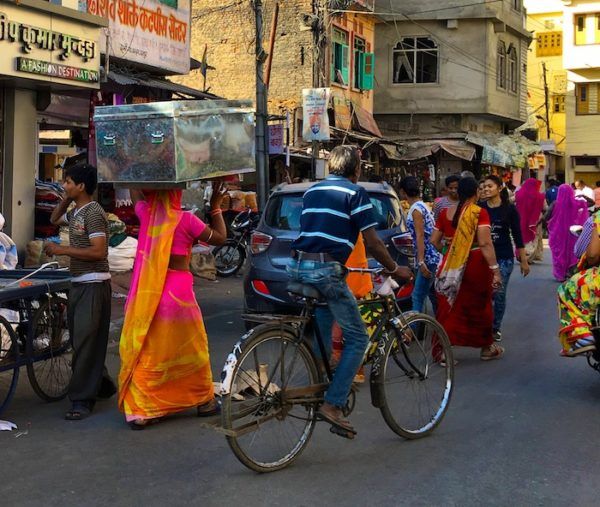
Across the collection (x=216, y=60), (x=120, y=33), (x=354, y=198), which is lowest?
(x=354, y=198)

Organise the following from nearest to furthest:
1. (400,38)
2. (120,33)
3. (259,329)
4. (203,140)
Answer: (259,329) < (203,140) < (120,33) < (400,38)

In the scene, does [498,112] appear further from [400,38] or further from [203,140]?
[203,140]

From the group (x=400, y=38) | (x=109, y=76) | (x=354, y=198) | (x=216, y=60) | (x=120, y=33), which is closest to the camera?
(x=354, y=198)

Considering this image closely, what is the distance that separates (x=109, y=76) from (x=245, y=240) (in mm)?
4068

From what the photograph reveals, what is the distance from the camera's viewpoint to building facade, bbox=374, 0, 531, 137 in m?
33.8

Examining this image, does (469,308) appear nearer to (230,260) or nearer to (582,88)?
(230,260)

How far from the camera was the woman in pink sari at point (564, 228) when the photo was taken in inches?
581

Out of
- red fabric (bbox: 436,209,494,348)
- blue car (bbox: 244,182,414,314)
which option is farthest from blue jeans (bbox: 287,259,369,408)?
blue car (bbox: 244,182,414,314)

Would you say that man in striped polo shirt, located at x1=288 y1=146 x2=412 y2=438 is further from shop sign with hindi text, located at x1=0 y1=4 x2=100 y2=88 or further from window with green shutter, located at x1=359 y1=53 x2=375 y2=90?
window with green shutter, located at x1=359 y1=53 x2=375 y2=90

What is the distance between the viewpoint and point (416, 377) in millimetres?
5527

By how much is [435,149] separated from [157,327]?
24.8 meters

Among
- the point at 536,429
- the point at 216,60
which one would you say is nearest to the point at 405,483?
the point at 536,429

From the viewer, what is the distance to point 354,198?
16.0 feet

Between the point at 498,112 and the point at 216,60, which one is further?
the point at 498,112
